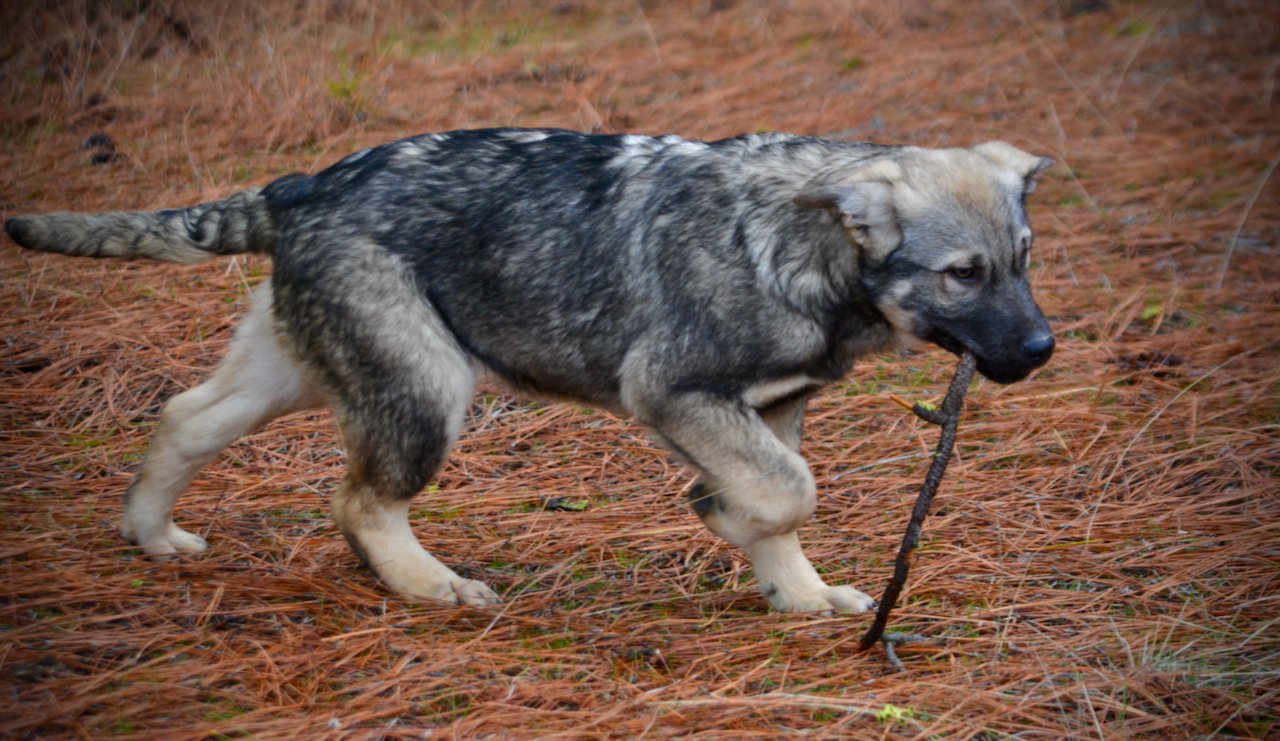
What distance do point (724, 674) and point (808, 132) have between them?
17.7 ft

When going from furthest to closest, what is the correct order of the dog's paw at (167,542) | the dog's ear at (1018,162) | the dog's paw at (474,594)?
the dog's paw at (167,542), the dog's paw at (474,594), the dog's ear at (1018,162)

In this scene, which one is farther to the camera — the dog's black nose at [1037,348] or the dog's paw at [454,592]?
the dog's paw at [454,592]

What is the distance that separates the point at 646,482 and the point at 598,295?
1.17 meters

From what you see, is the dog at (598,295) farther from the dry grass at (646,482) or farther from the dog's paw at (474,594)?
the dry grass at (646,482)

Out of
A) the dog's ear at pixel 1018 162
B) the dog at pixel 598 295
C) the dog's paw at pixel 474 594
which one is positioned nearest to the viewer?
the dog at pixel 598 295

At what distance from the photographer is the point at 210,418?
14.3 feet

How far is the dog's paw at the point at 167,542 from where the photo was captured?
4.23 meters

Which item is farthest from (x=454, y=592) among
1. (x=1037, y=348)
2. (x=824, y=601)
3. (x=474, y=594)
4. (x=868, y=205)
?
(x=1037, y=348)

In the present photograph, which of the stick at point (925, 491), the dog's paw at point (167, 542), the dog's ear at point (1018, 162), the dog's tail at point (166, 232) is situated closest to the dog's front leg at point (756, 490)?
the stick at point (925, 491)

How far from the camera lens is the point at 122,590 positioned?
3.82 metres

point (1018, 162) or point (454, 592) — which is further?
point (454, 592)

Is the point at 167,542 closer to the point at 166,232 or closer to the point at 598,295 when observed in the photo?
the point at 166,232

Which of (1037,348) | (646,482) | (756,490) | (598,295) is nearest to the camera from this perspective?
(1037,348)

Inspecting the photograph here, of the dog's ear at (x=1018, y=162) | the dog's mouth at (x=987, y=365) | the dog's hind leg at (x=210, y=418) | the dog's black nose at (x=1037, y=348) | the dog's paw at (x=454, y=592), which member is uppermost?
the dog's ear at (x=1018, y=162)
